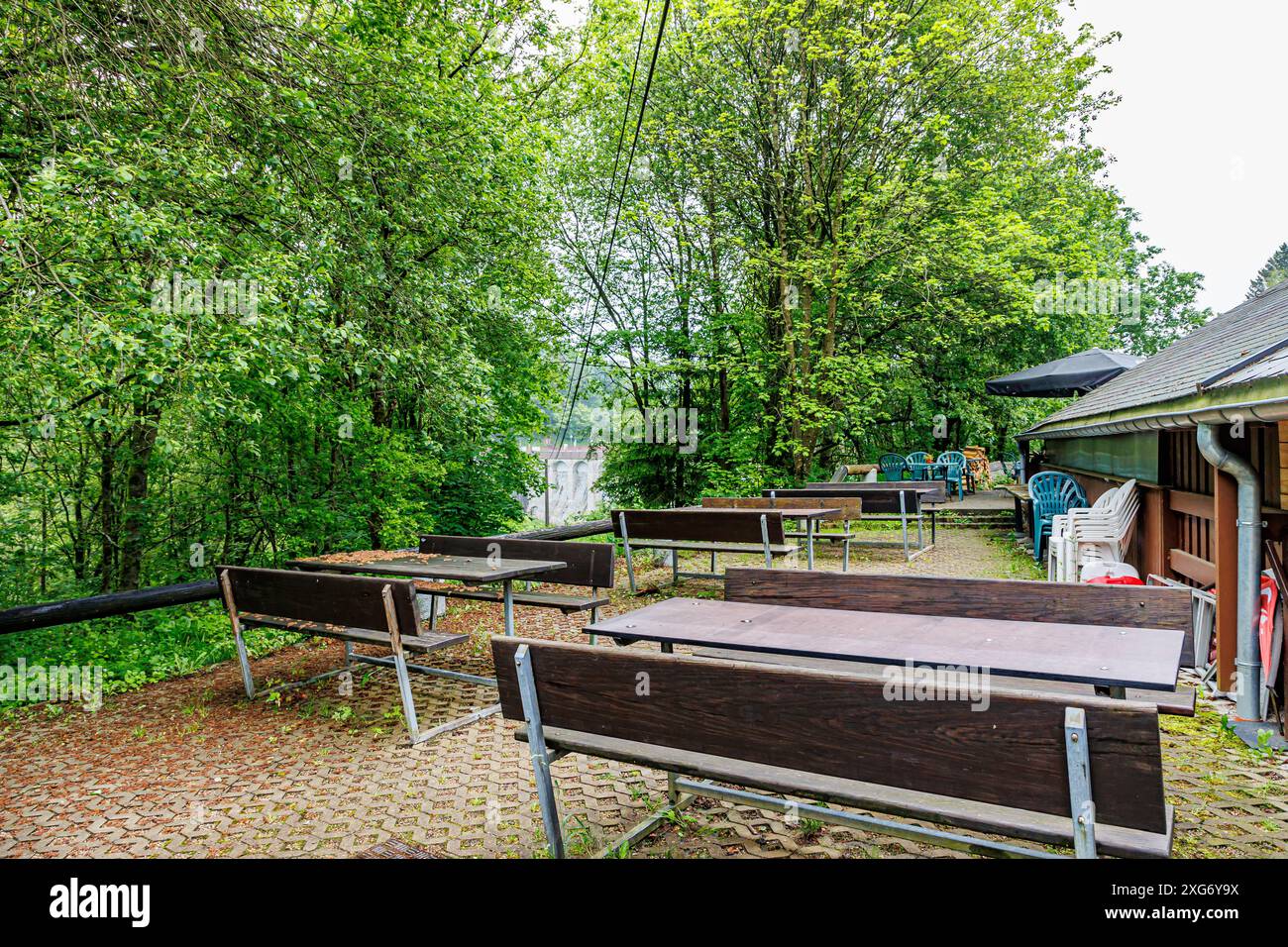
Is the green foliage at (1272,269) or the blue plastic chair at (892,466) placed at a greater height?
the green foliage at (1272,269)

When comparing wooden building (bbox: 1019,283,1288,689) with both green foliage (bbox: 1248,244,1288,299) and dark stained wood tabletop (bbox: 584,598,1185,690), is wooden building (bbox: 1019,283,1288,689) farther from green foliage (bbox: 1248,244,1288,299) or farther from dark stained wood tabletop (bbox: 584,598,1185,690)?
green foliage (bbox: 1248,244,1288,299)

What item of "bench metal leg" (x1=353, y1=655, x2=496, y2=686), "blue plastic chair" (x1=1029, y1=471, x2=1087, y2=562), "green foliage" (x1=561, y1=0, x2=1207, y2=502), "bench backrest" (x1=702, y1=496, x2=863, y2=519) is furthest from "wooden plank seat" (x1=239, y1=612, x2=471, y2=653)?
"green foliage" (x1=561, y1=0, x2=1207, y2=502)

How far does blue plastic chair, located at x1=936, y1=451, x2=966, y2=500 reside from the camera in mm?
16131

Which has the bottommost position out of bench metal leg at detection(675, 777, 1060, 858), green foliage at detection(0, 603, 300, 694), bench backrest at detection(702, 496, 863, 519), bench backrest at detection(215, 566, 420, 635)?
green foliage at detection(0, 603, 300, 694)

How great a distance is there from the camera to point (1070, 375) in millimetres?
12273

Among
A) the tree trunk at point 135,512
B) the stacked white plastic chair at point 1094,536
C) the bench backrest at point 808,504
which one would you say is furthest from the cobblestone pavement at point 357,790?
the bench backrest at point 808,504

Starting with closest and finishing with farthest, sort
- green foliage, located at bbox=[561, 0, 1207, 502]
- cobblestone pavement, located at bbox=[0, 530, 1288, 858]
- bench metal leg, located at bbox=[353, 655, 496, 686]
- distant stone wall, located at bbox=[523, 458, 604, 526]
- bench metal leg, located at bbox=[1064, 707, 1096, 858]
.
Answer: bench metal leg, located at bbox=[1064, 707, 1096, 858] < cobblestone pavement, located at bbox=[0, 530, 1288, 858] < bench metal leg, located at bbox=[353, 655, 496, 686] < green foliage, located at bbox=[561, 0, 1207, 502] < distant stone wall, located at bbox=[523, 458, 604, 526]

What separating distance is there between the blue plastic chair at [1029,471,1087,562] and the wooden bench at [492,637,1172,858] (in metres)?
8.41

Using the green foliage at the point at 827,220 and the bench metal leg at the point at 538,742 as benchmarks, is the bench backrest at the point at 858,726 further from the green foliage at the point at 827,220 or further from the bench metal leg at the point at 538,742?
the green foliage at the point at 827,220

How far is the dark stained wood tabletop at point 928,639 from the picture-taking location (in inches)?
94.2

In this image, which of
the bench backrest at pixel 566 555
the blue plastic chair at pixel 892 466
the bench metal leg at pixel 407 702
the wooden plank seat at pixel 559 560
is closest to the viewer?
the bench metal leg at pixel 407 702

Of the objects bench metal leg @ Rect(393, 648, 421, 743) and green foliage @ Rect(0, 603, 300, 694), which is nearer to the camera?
bench metal leg @ Rect(393, 648, 421, 743)

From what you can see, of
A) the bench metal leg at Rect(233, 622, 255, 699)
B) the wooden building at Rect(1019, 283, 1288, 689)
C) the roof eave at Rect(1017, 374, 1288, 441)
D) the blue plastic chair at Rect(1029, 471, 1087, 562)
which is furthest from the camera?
the blue plastic chair at Rect(1029, 471, 1087, 562)

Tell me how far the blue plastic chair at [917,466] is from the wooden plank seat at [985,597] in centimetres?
1493
